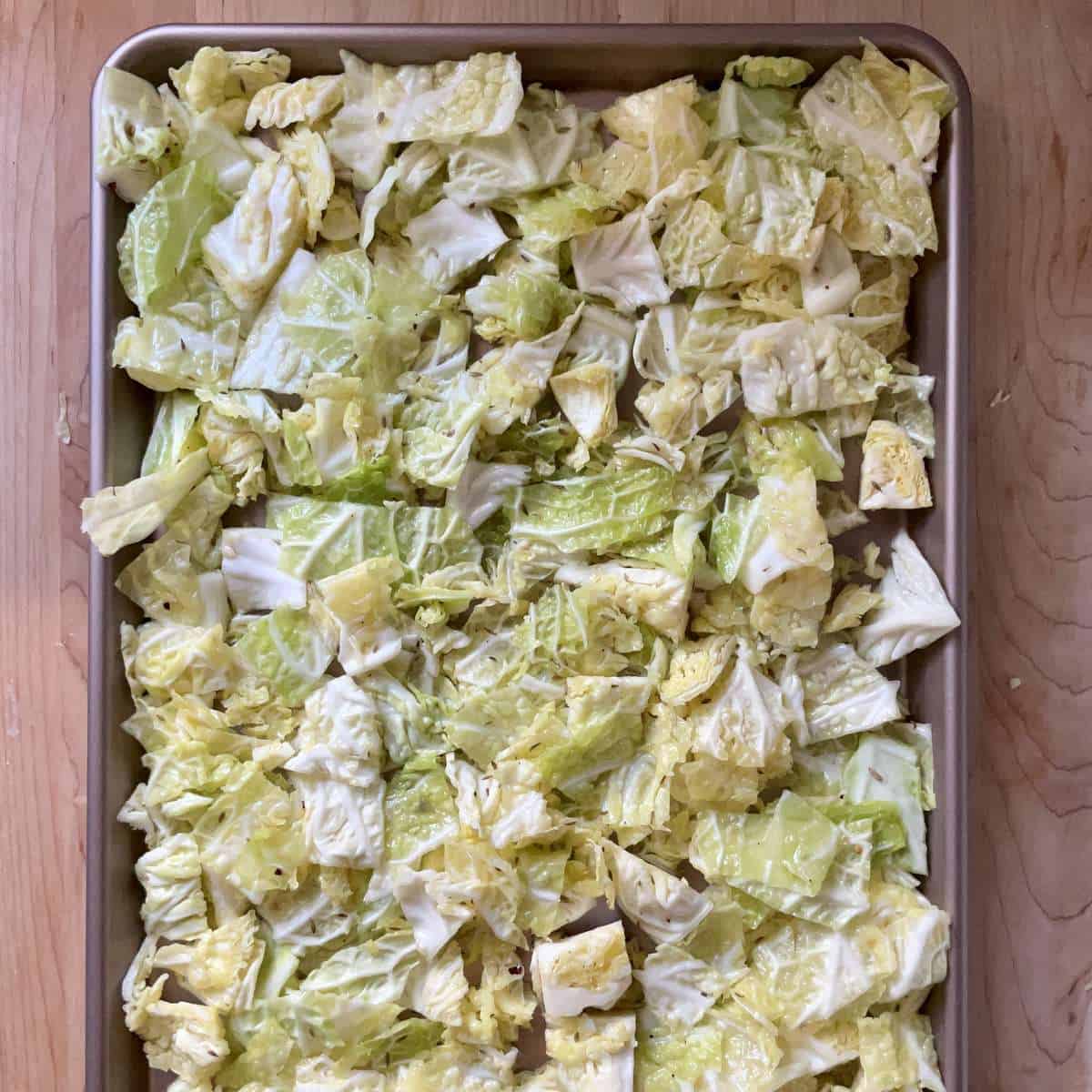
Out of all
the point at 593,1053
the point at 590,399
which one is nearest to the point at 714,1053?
the point at 593,1053

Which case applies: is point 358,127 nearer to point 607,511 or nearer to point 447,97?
point 447,97

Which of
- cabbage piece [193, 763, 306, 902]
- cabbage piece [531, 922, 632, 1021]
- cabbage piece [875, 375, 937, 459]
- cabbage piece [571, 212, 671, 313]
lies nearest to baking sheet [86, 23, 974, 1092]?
cabbage piece [875, 375, 937, 459]

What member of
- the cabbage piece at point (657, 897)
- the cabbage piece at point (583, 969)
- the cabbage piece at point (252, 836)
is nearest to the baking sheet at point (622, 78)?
the cabbage piece at point (252, 836)

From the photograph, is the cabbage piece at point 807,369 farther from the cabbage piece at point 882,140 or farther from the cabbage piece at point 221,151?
the cabbage piece at point 221,151

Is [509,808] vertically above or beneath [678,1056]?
above

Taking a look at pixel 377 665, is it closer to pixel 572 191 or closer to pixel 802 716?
pixel 802 716

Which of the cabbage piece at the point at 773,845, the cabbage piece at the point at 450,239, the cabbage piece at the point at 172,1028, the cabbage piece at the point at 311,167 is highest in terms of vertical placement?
the cabbage piece at the point at 311,167
